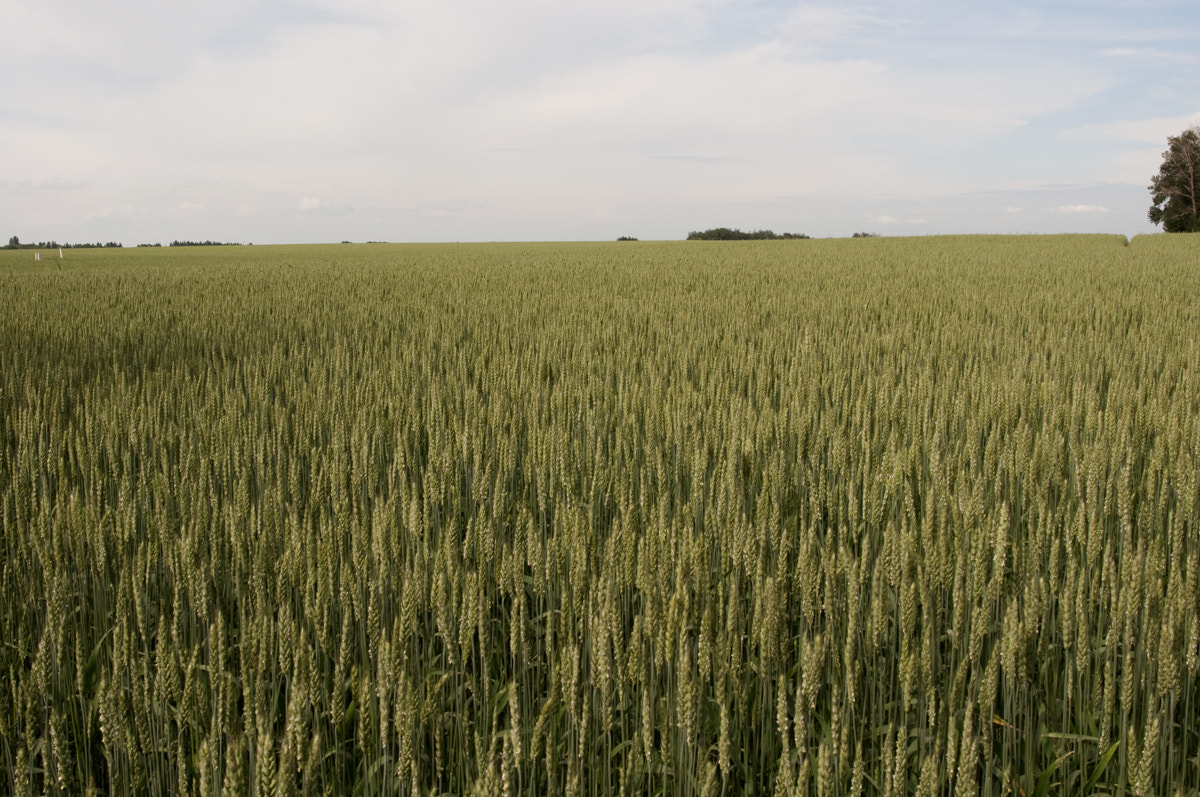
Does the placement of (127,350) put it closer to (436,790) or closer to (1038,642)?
(436,790)

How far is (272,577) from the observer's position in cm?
229

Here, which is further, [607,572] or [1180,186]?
[1180,186]

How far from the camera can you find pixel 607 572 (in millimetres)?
1895

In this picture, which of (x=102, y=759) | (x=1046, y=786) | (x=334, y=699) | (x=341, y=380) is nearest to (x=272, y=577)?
(x=102, y=759)

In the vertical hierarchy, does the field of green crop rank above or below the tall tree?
below

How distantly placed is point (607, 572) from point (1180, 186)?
62998mm

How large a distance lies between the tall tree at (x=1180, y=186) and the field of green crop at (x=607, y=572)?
5470 centimetres

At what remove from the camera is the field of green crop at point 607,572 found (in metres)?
1.54

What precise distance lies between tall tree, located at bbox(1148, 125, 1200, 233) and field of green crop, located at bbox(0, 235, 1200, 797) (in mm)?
54699

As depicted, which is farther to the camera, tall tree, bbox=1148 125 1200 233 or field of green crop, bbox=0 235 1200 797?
tall tree, bbox=1148 125 1200 233

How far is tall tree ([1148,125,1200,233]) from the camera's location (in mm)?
49906

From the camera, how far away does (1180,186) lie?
167 feet

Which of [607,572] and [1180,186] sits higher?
[1180,186]

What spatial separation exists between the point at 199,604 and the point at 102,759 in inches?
26.3
